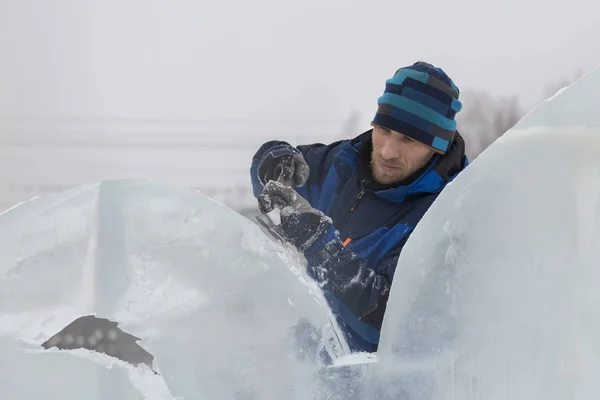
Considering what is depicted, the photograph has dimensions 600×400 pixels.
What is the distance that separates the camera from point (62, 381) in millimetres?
660

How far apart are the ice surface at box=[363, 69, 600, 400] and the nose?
883 mm

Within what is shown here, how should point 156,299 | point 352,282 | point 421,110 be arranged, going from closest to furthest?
point 156,299 → point 352,282 → point 421,110

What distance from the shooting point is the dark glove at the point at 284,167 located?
4.67ft

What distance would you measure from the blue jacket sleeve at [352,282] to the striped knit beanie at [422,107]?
18.3 inches

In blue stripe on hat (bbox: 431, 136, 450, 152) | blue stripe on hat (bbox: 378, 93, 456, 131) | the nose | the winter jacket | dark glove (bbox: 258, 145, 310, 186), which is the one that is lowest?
the winter jacket

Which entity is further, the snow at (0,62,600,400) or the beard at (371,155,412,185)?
the beard at (371,155,412,185)

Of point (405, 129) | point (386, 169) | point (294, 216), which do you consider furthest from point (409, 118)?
point (294, 216)

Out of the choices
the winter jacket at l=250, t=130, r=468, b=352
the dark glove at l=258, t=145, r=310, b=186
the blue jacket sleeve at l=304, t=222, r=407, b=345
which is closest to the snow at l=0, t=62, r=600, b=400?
the winter jacket at l=250, t=130, r=468, b=352

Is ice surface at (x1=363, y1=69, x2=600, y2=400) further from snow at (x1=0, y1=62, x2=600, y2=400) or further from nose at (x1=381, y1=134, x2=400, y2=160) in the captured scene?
nose at (x1=381, y1=134, x2=400, y2=160)

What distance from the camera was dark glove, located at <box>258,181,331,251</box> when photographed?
1122 mm

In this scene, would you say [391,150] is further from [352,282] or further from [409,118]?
[352,282]

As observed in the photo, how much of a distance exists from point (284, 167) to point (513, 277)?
0.81m

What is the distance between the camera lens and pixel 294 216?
1.16 m

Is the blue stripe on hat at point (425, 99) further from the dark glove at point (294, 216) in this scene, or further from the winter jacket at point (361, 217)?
the dark glove at point (294, 216)
